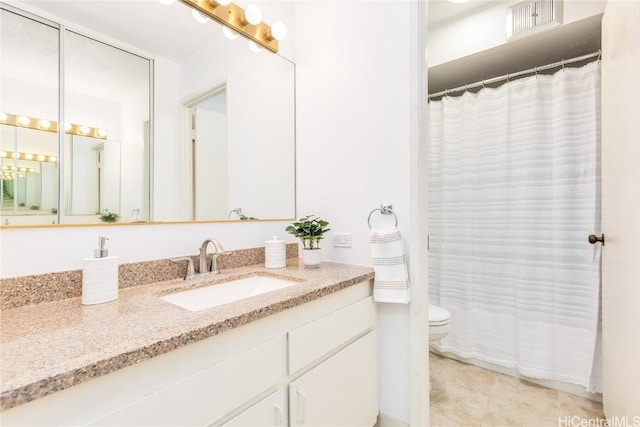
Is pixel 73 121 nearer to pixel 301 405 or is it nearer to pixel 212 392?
pixel 212 392

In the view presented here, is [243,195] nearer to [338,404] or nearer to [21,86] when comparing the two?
[21,86]

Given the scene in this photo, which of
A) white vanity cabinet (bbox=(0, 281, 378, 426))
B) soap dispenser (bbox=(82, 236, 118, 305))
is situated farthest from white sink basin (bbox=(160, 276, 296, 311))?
white vanity cabinet (bbox=(0, 281, 378, 426))

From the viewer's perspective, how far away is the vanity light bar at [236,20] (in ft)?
4.44

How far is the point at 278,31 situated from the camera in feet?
5.23

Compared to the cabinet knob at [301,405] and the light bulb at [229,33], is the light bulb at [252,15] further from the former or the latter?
the cabinet knob at [301,405]

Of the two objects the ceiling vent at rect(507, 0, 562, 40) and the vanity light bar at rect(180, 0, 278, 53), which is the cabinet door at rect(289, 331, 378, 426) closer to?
the vanity light bar at rect(180, 0, 278, 53)

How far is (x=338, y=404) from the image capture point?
1121mm

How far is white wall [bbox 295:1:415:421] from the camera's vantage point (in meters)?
1.37

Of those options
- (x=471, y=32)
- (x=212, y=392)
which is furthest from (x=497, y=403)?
(x=471, y=32)

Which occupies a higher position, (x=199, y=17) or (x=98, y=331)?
(x=199, y=17)

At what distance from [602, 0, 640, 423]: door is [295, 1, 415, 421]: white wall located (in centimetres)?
82

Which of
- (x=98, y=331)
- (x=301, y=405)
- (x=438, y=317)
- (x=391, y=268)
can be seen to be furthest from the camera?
(x=438, y=317)

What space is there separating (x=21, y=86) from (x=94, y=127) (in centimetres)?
20

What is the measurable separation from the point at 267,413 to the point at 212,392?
0.23m
